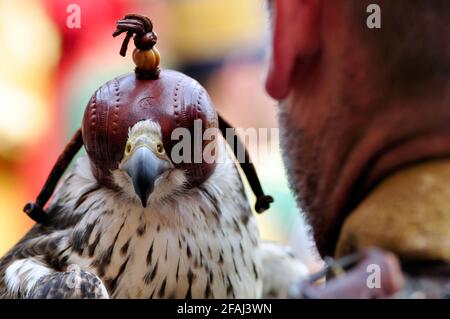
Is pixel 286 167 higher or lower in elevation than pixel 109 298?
higher

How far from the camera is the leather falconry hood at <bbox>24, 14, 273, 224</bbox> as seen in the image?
0.50 m

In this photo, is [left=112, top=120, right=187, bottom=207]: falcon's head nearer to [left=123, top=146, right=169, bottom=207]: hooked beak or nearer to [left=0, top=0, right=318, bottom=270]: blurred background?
[left=123, top=146, right=169, bottom=207]: hooked beak

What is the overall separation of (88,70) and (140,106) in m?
0.45

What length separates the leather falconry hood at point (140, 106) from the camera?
1.63 feet

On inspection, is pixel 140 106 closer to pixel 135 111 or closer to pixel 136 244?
pixel 135 111

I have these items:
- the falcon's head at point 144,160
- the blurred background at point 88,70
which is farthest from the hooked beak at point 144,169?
the blurred background at point 88,70

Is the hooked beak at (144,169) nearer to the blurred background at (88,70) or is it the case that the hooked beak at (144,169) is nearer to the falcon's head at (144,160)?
the falcon's head at (144,160)

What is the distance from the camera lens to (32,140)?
3.60ft

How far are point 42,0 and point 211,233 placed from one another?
445 millimetres

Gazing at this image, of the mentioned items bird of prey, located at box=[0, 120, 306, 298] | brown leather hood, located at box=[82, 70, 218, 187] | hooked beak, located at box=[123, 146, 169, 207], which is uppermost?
brown leather hood, located at box=[82, 70, 218, 187]

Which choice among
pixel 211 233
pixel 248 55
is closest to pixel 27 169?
pixel 248 55

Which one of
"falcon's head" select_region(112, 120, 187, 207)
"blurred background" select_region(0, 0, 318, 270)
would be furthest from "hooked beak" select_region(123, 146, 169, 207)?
"blurred background" select_region(0, 0, 318, 270)

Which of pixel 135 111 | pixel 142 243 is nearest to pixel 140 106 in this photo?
pixel 135 111
